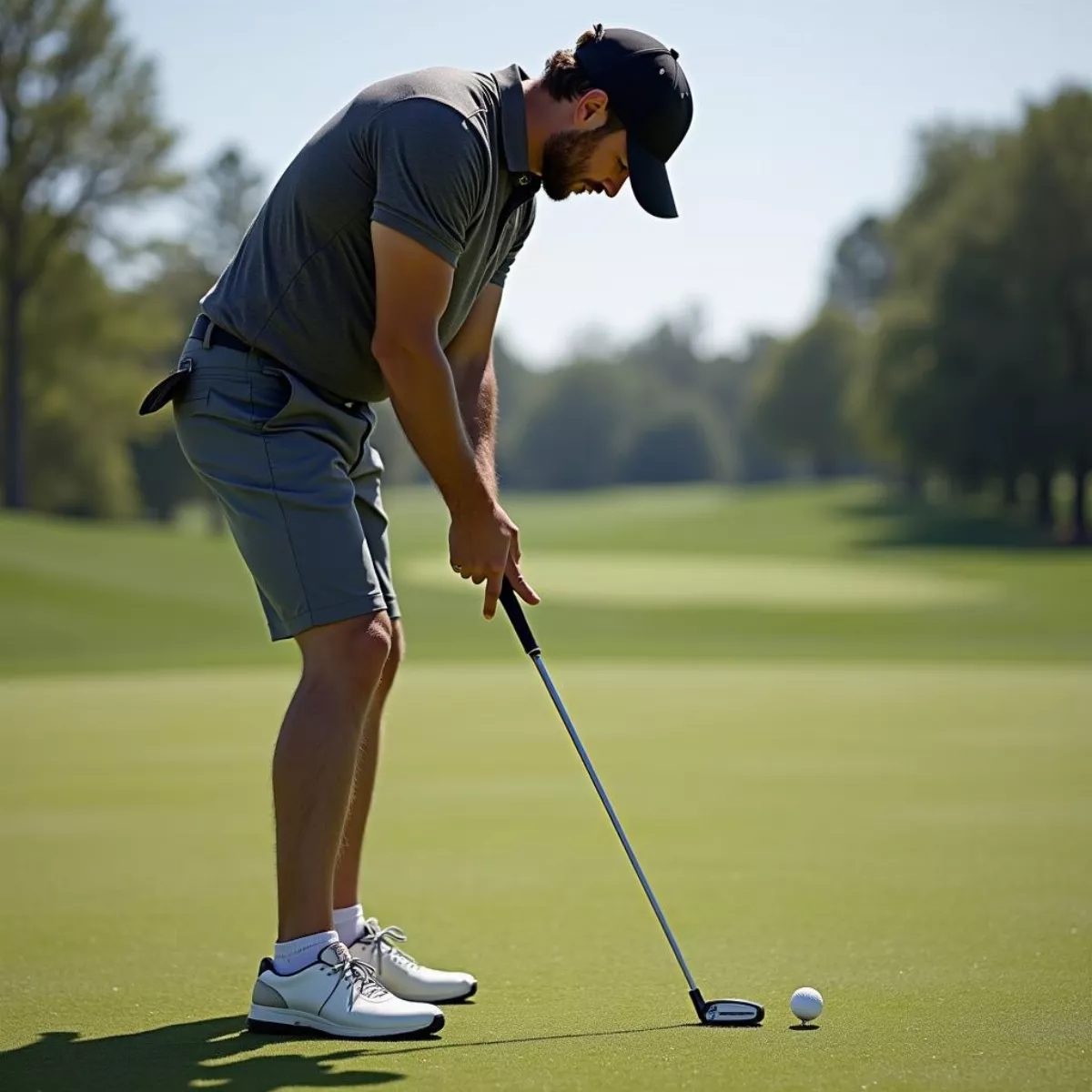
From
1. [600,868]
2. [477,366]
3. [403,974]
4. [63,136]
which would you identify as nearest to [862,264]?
[63,136]

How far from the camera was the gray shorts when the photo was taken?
3.10 meters

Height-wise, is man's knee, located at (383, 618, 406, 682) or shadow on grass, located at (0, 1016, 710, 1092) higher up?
man's knee, located at (383, 618, 406, 682)

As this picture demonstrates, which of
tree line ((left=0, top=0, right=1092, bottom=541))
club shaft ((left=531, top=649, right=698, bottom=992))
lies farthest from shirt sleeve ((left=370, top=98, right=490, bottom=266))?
tree line ((left=0, top=0, right=1092, bottom=541))

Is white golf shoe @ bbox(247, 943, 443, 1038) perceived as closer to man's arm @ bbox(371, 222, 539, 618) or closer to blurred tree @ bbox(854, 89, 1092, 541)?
man's arm @ bbox(371, 222, 539, 618)

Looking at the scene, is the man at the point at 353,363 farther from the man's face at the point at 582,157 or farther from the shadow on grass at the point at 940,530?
the shadow on grass at the point at 940,530

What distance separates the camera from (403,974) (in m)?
3.26

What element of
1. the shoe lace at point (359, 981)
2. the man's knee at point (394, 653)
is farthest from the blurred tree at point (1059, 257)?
the shoe lace at point (359, 981)

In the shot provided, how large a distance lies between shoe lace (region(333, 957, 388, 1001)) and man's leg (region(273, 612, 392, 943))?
82mm

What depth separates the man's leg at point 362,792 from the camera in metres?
3.41

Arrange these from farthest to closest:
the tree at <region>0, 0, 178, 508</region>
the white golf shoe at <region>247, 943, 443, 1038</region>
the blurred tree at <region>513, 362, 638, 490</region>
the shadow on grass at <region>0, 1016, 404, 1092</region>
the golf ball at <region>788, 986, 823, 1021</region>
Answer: the blurred tree at <region>513, 362, 638, 490</region>, the tree at <region>0, 0, 178, 508</region>, the white golf shoe at <region>247, 943, 443, 1038</region>, the golf ball at <region>788, 986, 823, 1021</region>, the shadow on grass at <region>0, 1016, 404, 1092</region>

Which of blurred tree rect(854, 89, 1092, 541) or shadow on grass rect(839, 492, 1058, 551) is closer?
blurred tree rect(854, 89, 1092, 541)

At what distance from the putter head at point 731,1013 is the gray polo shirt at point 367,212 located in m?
1.25

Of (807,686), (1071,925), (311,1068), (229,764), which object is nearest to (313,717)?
(311,1068)

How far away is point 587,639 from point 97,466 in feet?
87.3
